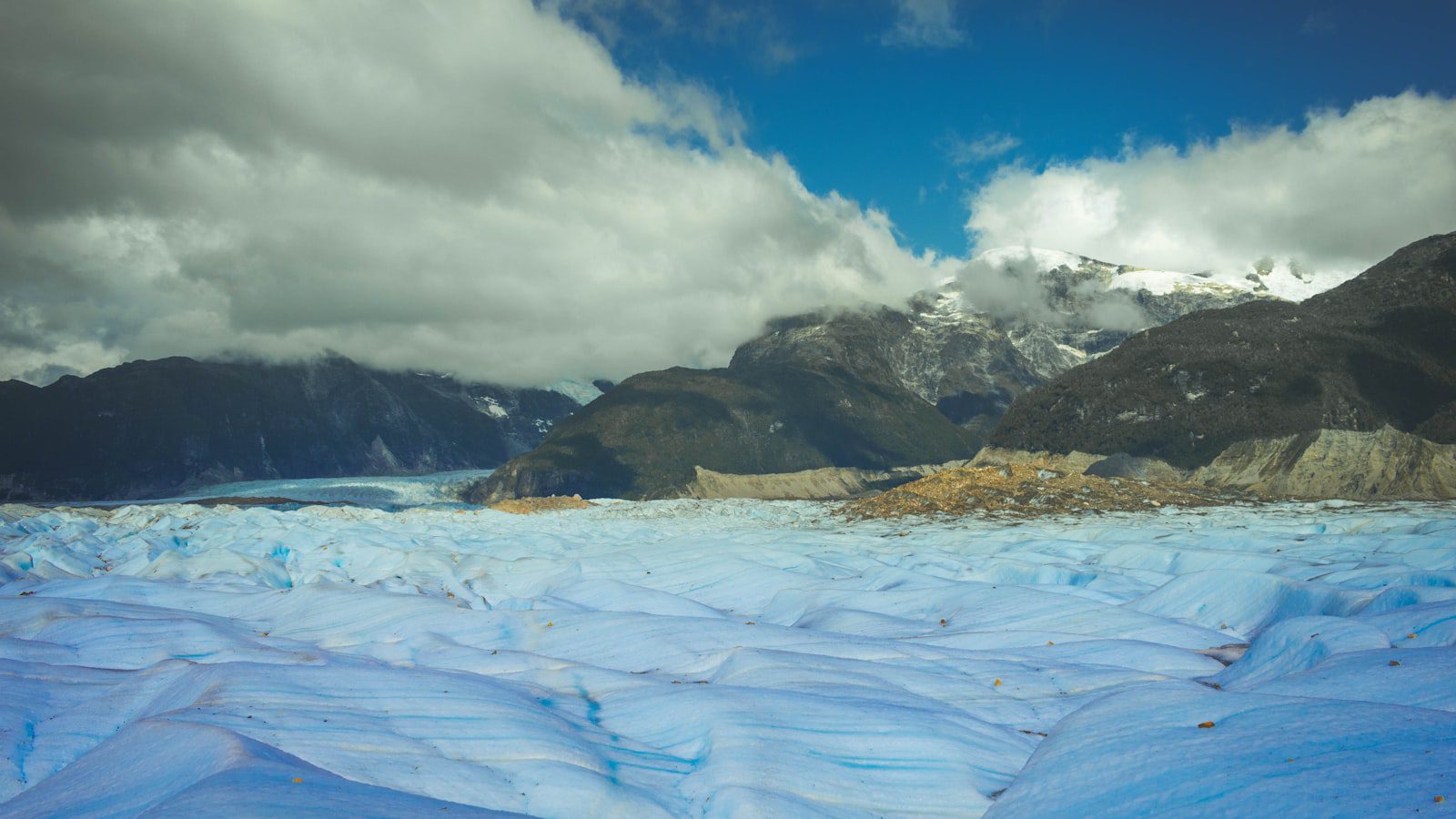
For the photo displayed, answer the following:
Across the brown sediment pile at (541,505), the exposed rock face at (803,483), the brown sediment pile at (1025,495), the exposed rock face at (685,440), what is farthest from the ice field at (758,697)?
the exposed rock face at (685,440)

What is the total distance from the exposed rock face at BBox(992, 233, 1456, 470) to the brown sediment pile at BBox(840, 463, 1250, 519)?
164 feet

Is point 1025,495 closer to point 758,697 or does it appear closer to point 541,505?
point 758,697

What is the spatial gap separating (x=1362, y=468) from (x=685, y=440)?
394ft

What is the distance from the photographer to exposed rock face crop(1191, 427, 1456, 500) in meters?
65.5

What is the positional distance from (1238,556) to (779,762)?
15.4 meters

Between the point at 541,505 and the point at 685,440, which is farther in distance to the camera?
the point at 685,440

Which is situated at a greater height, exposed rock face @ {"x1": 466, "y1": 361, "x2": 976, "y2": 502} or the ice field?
exposed rock face @ {"x1": 466, "y1": 361, "x2": 976, "y2": 502}

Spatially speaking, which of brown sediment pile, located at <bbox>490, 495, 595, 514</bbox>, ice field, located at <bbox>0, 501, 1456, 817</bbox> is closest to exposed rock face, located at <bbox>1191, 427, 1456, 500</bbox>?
brown sediment pile, located at <bbox>490, 495, 595, 514</bbox>

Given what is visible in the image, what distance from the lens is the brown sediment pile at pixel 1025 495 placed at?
39.6m

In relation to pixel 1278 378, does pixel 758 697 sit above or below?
below

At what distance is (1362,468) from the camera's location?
67438mm

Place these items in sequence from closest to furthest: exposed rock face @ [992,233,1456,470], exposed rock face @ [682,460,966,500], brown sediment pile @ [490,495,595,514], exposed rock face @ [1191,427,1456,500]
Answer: exposed rock face @ [1191,427,1456,500]
brown sediment pile @ [490,495,595,514]
exposed rock face @ [992,233,1456,470]
exposed rock face @ [682,460,966,500]

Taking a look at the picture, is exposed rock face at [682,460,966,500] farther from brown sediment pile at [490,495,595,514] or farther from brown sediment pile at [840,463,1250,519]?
brown sediment pile at [840,463,1250,519]

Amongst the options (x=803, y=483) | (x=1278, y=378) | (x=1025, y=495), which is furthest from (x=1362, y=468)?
(x=803, y=483)
